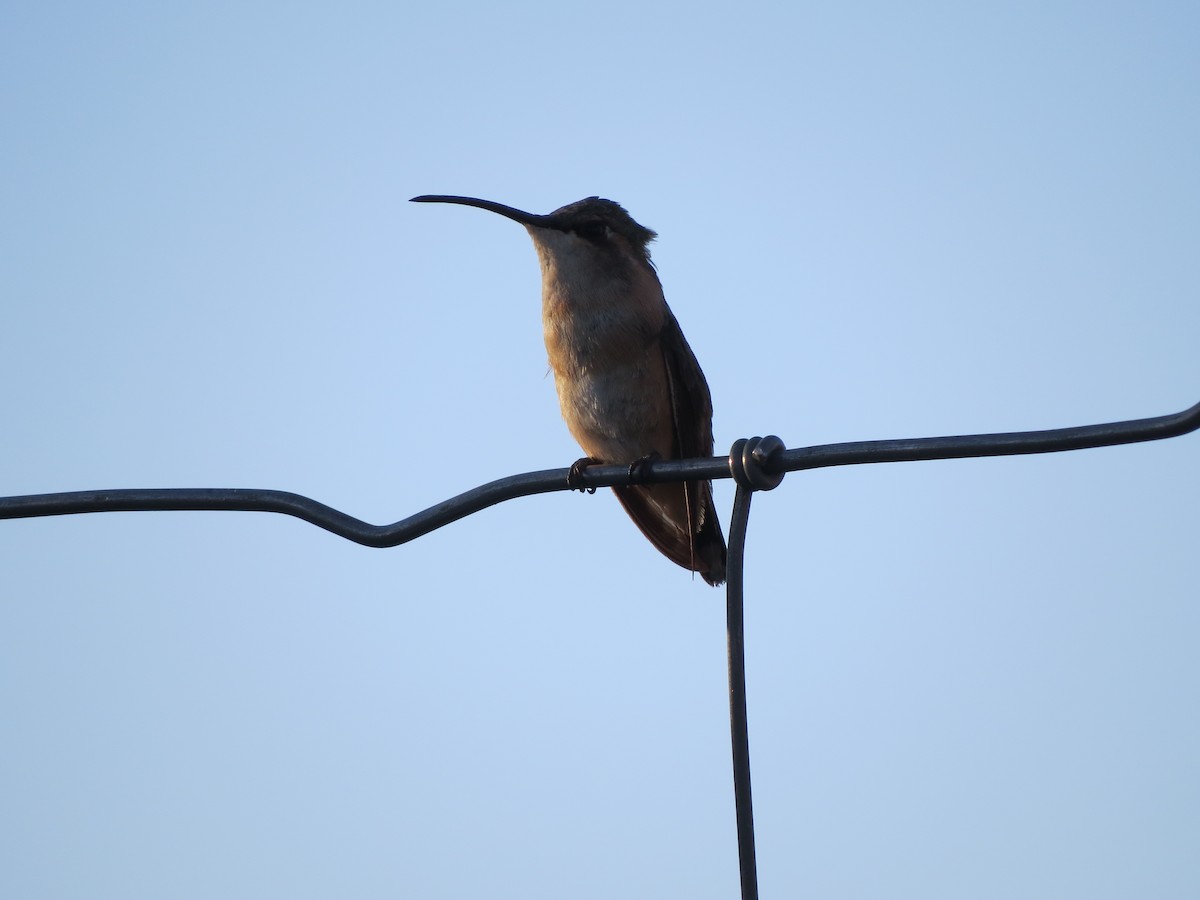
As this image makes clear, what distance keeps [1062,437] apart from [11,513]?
285 centimetres

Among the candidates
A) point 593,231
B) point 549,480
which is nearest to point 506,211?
point 593,231

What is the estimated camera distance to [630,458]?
5980 mm

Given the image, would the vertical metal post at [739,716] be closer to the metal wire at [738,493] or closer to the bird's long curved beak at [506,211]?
the metal wire at [738,493]

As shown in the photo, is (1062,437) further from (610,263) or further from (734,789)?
(610,263)

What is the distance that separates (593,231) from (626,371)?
86cm

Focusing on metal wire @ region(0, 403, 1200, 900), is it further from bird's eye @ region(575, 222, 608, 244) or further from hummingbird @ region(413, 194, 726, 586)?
bird's eye @ region(575, 222, 608, 244)

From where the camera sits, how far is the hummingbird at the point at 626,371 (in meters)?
5.88

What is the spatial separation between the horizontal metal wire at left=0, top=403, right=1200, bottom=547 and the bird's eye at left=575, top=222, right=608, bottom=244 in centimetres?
227

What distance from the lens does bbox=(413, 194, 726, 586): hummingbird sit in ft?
19.3

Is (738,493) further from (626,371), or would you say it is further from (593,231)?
(593,231)

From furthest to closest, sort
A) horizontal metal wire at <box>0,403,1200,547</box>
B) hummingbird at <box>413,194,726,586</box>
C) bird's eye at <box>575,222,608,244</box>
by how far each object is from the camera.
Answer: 1. bird's eye at <box>575,222,608,244</box>
2. hummingbird at <box>413,194,726,586</box>
3. horizontal metal wire at <box>0,403,1200,547</box>

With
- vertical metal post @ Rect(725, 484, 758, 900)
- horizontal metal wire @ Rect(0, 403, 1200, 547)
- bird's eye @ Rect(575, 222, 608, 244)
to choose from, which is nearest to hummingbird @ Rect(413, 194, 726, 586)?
bird's eye @ Rect(575, 222, 608, 244)

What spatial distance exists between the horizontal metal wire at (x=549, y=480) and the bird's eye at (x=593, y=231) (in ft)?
7.44

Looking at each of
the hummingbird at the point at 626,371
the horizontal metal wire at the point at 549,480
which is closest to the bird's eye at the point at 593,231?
the hummingbird at the point at 626,371
